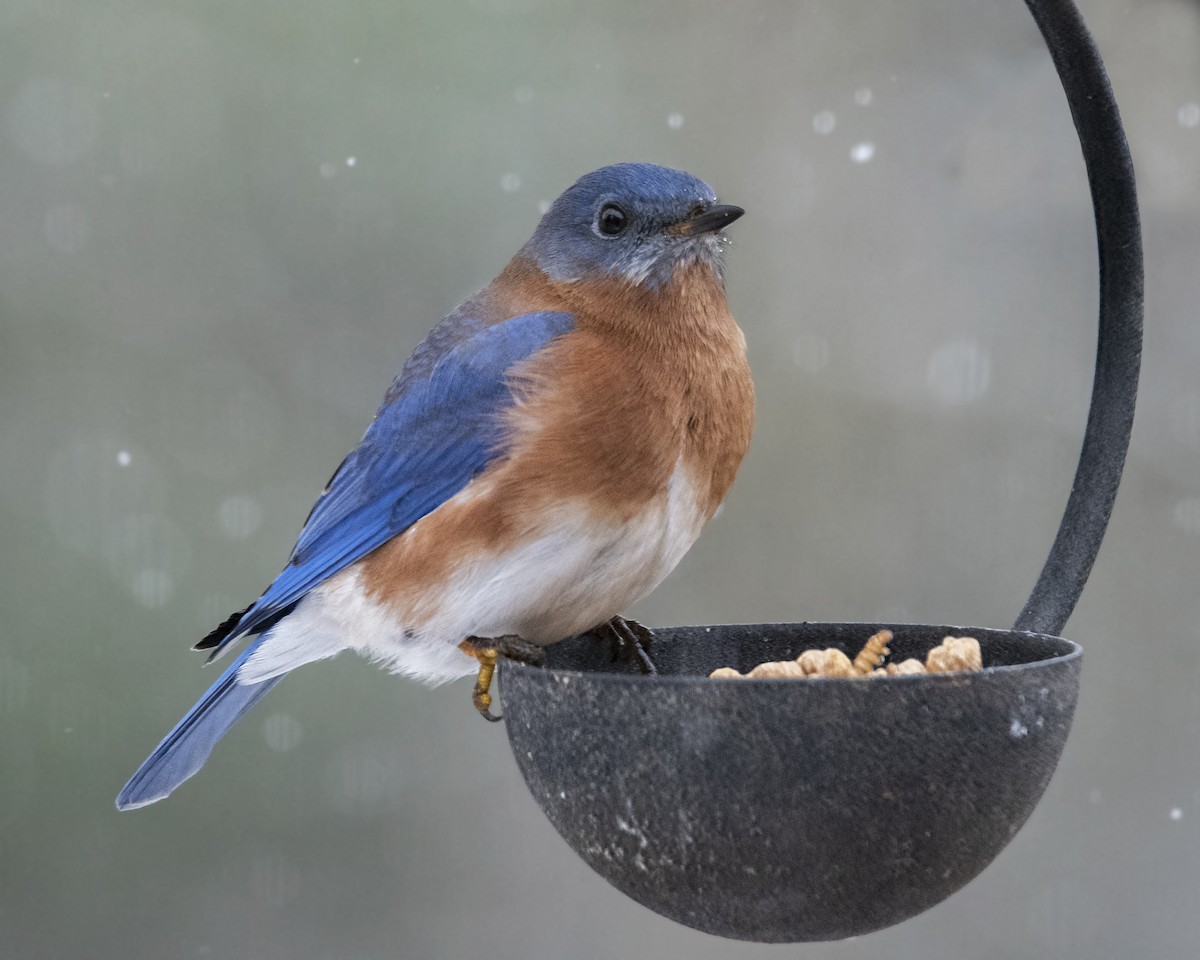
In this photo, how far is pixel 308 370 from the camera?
4332mm

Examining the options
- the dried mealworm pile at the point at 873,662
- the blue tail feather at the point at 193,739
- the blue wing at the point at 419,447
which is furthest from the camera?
the blue tail feather at the point at 193,739

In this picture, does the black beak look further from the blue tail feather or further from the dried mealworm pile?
the blue tail feather

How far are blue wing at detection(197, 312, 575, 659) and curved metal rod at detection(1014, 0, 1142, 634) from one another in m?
0.77

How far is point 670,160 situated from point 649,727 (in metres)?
2.86

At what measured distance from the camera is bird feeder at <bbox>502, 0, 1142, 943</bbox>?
65.7 inches

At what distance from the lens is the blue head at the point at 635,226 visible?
2.32 meters

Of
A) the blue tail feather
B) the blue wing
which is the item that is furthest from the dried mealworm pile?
the blue tail feather

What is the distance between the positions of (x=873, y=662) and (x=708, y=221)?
677 millimetres

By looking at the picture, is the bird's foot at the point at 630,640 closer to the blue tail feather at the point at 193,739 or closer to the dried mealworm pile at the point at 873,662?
the dried mealworm pile at the point at 873,662

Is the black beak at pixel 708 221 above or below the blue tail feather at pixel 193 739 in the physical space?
above

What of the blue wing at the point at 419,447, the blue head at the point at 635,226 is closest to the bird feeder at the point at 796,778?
the blue wing at the point at 419,447

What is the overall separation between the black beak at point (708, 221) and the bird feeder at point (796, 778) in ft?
1.61

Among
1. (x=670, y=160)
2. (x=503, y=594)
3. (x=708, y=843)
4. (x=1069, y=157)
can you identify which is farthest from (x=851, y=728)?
(x=1069, y=157)

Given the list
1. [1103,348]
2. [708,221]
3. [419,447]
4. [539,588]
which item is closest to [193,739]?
[419,447]
